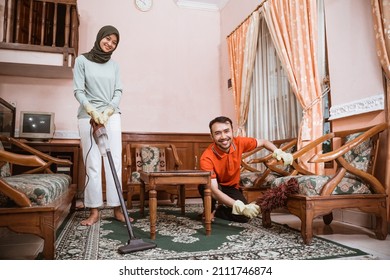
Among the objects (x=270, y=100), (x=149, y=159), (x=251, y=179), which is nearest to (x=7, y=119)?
(x=149, y=159)

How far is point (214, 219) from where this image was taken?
7.99 ft

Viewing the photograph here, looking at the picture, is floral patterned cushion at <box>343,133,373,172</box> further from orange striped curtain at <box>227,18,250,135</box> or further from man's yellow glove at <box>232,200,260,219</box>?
orange striped curtain at <box>227,18,250,135</box>

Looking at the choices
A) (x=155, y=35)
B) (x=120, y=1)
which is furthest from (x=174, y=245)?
(x=120, y=1)

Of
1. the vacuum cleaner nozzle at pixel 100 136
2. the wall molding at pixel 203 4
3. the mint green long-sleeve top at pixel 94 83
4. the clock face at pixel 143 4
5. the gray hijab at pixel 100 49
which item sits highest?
the wall molding at pixel 203 4

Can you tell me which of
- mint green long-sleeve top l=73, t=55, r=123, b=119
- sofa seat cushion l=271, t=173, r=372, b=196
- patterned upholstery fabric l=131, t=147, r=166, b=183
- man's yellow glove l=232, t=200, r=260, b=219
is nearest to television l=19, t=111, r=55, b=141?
patterned upholstery fabric l=131, t=147, r=166, b=183

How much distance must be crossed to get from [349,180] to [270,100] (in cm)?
172

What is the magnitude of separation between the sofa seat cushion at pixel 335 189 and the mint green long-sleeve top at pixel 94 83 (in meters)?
1.43

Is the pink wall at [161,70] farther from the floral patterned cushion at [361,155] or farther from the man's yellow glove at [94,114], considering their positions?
the floral patterned cushion at [361,155]

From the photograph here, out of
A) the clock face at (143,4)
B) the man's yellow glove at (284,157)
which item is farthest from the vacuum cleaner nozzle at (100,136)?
the clock face at (143,4)

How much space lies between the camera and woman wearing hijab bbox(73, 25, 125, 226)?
7.29 feet

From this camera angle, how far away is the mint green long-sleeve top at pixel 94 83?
2232 mm

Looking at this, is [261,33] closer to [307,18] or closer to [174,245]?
[307,18]

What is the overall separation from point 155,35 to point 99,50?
232 cm
